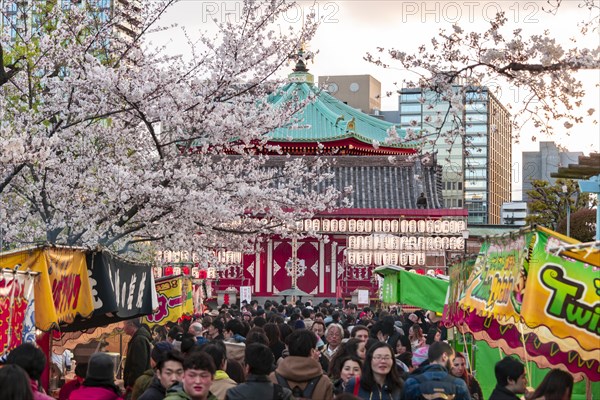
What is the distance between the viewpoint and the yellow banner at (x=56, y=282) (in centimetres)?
1011

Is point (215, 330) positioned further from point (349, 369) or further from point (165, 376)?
point (165, 376)

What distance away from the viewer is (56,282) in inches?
426

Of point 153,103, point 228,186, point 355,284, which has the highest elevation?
point 153,103

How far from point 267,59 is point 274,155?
39.3 m

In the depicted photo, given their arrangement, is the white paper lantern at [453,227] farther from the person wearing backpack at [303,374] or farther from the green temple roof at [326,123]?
the person wearing backpack at [303,374]

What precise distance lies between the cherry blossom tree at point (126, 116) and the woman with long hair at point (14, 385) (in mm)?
9196

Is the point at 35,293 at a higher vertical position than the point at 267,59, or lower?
lower

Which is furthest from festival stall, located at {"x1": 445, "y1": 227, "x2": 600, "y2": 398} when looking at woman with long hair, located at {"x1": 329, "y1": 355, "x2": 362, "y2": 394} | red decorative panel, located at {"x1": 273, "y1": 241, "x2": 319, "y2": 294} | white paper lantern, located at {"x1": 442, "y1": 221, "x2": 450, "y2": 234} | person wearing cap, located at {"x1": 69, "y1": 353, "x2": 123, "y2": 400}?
red decorative panel, located at {"x1": 273, "y1": 241, "x2": 319, "y2": 294}

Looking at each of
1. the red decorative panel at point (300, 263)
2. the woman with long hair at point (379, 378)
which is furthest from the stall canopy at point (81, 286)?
the red decorative panel at point (300, 263)

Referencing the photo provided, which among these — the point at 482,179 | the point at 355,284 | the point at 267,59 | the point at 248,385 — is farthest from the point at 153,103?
the point at 482,179

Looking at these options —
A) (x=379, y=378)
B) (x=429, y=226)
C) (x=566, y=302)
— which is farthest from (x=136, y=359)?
(x=429, y=226)

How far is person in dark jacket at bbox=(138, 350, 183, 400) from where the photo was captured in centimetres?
878

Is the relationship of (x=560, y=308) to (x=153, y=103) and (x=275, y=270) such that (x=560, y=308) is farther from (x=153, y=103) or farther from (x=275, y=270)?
(x=275, y=270)

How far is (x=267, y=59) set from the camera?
1830 centimetres
